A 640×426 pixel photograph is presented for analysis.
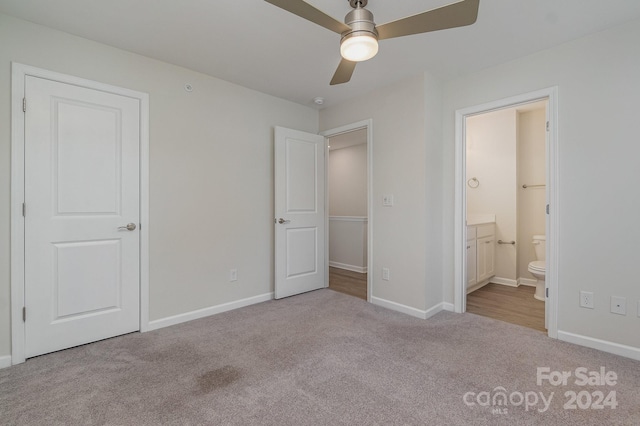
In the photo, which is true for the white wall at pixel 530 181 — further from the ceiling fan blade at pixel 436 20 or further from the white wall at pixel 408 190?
the ceiling fan blade at pixel 436 20

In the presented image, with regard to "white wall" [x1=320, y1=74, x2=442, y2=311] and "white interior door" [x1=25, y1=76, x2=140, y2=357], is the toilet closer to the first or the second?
"white wall" [x1=320, y1=74, x2=442, y2=311]

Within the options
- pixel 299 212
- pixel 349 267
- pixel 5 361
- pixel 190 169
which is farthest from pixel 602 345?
pixel 5 361

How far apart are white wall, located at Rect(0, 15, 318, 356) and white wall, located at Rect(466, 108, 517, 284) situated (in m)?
3.01

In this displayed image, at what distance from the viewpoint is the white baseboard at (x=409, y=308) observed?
3.02 metres

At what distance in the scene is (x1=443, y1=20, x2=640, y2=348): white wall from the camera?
223 cm

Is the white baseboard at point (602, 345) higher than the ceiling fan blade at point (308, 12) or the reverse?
the reverse

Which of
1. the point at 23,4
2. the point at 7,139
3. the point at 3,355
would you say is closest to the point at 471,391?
the point at 3,355

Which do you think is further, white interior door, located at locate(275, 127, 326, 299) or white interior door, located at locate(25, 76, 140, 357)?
white interior door, located at locate(275, 127, 326, 299)

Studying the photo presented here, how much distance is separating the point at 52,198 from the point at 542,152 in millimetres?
5478

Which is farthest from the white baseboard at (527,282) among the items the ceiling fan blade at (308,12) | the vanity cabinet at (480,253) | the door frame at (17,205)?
the door frame at (17,205)

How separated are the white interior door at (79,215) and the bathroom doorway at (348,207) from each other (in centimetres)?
296

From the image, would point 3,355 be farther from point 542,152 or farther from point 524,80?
point 542,152

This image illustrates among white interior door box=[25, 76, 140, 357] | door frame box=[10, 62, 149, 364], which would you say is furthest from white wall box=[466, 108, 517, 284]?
door frame box=[10, 62, 149, 364]

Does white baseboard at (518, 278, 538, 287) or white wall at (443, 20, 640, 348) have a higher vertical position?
white wall at (443, 20, 640, 348)
